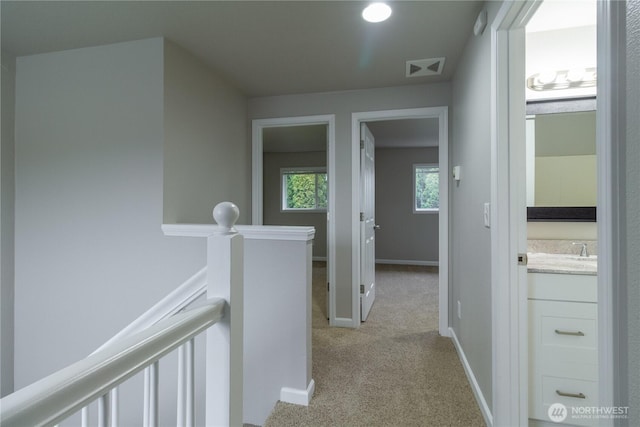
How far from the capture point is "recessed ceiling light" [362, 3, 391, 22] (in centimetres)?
172

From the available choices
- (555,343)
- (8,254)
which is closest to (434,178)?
(555,343)

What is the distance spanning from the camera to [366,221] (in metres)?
3.17

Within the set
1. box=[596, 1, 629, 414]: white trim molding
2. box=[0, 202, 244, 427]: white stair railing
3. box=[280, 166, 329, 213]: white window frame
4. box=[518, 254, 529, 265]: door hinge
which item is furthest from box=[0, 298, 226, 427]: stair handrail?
box=[280, 166, 329, 213]: white window frame

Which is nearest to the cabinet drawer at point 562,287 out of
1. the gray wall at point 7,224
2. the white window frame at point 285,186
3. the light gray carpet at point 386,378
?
the light gray carpet at point 386,378

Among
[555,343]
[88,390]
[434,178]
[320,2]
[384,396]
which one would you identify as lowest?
[384,396]

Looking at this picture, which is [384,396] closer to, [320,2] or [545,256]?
[545,256]

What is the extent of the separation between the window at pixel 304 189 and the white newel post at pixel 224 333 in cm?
546

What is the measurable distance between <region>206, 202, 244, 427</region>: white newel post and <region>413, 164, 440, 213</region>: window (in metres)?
5.57

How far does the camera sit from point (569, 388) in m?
1.49

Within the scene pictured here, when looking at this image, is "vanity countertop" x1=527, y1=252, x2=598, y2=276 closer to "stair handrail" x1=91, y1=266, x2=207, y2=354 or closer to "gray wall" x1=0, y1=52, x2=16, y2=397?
"stair handrail" x1=91, y1=266, x2=207, y2=354

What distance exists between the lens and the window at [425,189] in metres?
5.96

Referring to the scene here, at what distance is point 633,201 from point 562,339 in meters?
1.27

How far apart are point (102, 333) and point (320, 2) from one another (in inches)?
103

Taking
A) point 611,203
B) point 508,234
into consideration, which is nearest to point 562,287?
point 508,234
